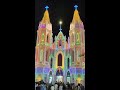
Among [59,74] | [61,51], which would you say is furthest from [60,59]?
[59,74]

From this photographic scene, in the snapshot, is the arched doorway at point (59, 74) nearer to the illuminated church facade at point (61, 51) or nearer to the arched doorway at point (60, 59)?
the illuminated church facade at point (61, 51)

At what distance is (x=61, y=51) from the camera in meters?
13.8

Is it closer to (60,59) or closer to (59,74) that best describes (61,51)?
(60,59)

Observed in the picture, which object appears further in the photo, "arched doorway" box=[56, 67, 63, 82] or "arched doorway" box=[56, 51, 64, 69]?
"arched doorway" box=[56, 51, 64, 69]

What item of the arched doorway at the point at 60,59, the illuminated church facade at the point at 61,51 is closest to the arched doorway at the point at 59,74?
the illuminated church facade at the point at 61,51

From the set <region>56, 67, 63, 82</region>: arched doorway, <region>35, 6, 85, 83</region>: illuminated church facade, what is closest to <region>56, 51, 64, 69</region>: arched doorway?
<region>35, 6, 85, 83</region>: illuminated church facade

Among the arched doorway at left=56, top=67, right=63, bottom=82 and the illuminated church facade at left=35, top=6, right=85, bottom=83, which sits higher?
the illuminated church facade at left=35, top=6, right=85, bottom=83

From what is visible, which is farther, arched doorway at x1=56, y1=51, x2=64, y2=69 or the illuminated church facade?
arched doorway at x1=56, y1=51, x2=64, y2=69

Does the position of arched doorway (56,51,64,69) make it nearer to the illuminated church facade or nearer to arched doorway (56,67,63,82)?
the illuminated church facade

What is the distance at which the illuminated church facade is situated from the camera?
11.8 metres

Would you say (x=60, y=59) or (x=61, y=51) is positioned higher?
(x=61, y=51)
